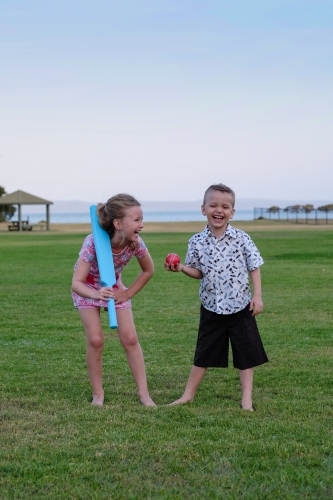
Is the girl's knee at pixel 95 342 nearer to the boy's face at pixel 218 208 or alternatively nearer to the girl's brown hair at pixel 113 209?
the girl's brown hair at pixel 113 209

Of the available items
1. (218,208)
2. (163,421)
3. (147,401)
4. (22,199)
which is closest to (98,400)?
(147,401)

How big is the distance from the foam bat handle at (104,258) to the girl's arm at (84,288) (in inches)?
2.0

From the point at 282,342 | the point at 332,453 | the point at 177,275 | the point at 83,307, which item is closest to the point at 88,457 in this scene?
the point at 332,453

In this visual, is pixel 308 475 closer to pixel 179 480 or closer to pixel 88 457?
pixel 179 480

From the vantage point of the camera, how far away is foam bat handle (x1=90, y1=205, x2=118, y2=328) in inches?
211

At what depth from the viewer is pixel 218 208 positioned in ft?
17.8

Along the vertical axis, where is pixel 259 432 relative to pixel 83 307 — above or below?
below

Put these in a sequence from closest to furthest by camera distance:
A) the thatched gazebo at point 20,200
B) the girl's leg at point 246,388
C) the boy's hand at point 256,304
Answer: the girl's leg at point 246,388 < the boy's hand at point 256,304 < the thatched gazebo at point 20,200

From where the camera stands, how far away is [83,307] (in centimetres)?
568

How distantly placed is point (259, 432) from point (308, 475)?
79 centimetres

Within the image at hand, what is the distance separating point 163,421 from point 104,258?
120 centimetres

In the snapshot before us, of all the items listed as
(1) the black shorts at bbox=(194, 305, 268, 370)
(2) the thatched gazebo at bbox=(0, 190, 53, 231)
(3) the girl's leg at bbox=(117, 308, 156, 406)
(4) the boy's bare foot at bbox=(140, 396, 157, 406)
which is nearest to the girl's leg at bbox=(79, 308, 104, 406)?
(3) the girl's leg at bbox=(117, 308, 156, 406)

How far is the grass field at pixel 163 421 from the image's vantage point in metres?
3.79

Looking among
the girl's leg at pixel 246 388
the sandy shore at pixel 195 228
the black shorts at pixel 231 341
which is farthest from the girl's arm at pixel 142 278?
the sandy shore at pixel 195 228
